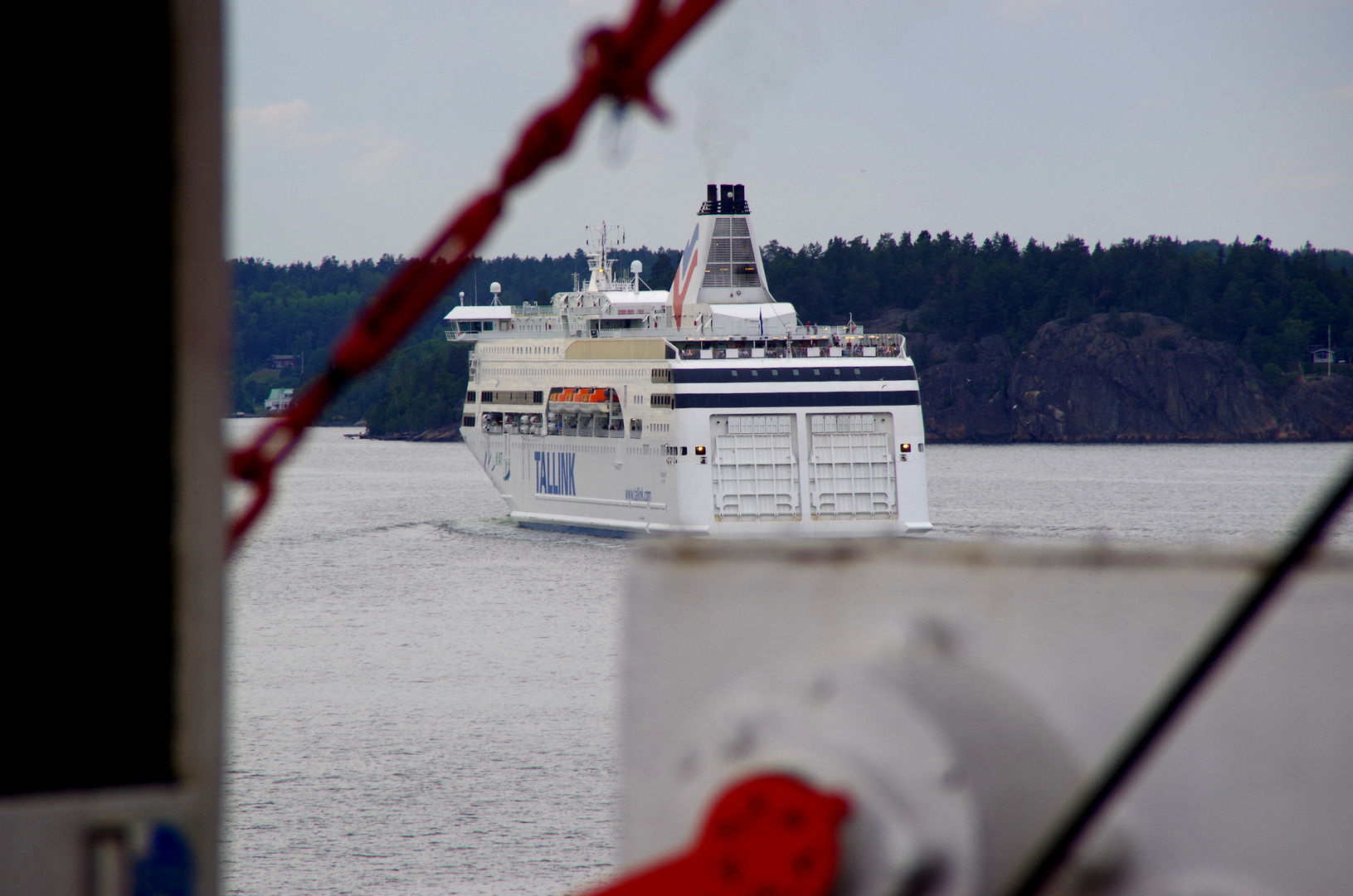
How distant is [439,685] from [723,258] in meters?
21.3

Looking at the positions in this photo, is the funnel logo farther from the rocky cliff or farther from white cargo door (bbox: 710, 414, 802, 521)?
the rocky cliff

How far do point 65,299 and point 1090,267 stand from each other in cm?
10308

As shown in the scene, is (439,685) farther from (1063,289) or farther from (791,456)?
(1063,289)

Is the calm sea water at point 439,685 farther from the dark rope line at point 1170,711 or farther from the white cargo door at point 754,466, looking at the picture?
the white cargo door at point 754,466

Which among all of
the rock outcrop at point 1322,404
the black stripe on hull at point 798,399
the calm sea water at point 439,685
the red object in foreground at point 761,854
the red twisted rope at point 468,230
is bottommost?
the calm sea water at point 439,685

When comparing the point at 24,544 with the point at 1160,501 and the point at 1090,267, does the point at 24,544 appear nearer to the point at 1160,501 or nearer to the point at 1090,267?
the point at 1160,501

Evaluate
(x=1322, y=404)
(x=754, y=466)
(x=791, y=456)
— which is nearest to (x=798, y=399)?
(x=791, y=456)

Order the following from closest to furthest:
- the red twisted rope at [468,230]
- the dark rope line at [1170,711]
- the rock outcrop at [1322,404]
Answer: the dark rope line at [1170,711] < the red twisted rope at [468,230] < the rock outcrop at [1322,404]

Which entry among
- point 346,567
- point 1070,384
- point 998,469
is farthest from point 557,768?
point 1070,384

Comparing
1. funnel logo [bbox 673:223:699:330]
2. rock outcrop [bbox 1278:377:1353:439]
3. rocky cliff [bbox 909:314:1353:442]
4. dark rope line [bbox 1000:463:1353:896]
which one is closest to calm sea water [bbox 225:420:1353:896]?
dark rope line [bbox 1000:463:1353:896]

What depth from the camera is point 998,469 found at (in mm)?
74688

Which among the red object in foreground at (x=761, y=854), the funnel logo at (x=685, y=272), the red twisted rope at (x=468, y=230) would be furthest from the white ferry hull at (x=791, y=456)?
the red object in foreground at (x=761, y=854)

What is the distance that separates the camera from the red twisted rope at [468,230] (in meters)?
1.34

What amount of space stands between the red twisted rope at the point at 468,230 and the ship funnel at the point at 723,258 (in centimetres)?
3696
